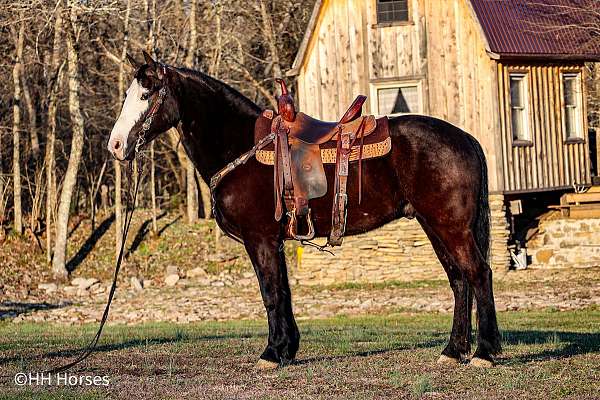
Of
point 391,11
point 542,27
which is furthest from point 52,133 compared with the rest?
point 542,27

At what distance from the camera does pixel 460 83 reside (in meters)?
26.1

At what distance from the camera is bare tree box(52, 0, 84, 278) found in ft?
88.8

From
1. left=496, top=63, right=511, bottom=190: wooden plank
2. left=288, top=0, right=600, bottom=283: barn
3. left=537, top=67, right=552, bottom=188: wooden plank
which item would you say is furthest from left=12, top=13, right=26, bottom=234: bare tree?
left=537, top=67, right=552, bottom=188: wooden plank

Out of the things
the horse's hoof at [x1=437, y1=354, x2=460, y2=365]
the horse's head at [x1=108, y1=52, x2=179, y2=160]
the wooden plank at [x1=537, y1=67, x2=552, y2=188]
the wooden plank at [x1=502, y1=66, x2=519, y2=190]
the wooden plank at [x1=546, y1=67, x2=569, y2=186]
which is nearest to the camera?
the horse's hoof at [x1=437, y1=354, x2=460, y2=365]

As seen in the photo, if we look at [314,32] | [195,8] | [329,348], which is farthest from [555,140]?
[329,348]

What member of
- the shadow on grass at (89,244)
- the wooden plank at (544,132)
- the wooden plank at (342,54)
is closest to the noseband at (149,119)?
the wooden plank at (342,54)

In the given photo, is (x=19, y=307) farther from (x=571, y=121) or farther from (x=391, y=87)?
(x=571, y=121)

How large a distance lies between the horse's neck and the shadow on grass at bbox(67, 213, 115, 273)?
20.2 metres

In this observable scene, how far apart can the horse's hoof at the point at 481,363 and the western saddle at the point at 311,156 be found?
5.13ft

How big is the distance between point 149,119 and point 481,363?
3.56 metres

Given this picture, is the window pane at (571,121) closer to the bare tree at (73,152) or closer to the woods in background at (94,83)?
the woods in background at (94,83)

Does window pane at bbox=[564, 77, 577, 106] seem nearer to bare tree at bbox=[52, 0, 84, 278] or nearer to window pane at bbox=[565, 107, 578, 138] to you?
Answer: window pane at bbox=[565, 107, 578, 138]

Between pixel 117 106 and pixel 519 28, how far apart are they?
39.7 ft

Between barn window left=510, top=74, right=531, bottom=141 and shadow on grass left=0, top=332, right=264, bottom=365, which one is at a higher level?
barn window left=510, top=74, right=531, bottom=141
